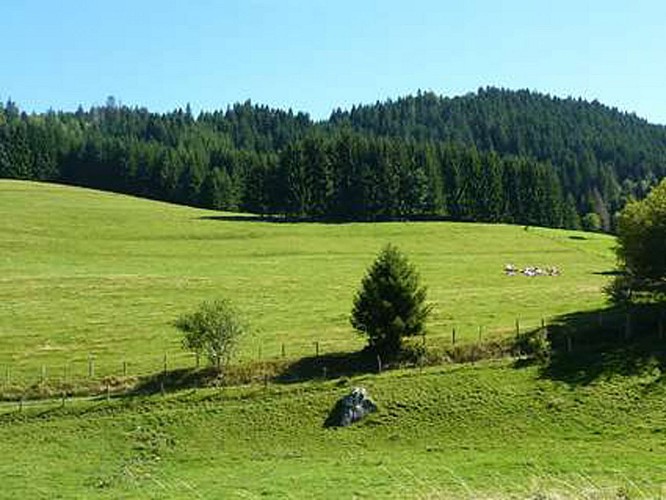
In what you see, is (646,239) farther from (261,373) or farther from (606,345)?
(261,373)

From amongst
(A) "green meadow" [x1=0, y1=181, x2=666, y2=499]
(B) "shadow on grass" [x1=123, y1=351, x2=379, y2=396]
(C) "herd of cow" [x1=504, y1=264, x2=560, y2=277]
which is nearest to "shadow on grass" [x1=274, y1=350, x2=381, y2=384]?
(B) "shadow on grass" [x1=123, y1=351, x2=379, y2=396]

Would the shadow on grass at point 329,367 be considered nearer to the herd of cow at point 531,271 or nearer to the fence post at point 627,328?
the fence post at point 627,328

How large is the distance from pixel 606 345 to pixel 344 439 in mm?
19503

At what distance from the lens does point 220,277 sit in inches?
3214

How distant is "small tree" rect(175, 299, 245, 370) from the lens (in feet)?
157

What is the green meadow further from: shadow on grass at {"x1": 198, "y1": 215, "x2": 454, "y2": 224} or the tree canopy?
shadow on grass at {"x1": 198, "y1": 215, "x2": 454, "y2": 224}

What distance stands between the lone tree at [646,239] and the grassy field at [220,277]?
659 cm

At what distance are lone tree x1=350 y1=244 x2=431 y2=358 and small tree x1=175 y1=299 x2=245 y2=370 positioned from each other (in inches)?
300

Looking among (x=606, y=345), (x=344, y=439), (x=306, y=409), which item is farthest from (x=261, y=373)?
(x=606, y=345)

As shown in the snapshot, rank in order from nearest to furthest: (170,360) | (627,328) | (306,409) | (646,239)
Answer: (306,409) < (627,328) < (170,360) < (646,239)

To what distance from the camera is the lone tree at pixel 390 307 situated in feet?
161

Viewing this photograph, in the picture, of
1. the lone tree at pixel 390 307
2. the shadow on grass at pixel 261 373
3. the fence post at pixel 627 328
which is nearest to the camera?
the shadow on grass at pixel 261 373

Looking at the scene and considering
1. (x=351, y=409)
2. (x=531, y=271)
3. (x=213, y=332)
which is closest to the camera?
(x=351, y=409)

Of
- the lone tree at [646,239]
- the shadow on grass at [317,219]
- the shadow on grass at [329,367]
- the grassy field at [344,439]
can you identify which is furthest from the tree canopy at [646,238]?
the shadow on grass at [317,219]
